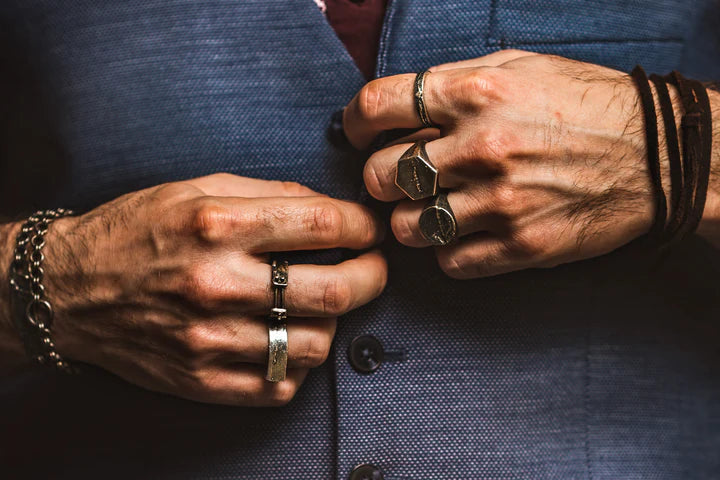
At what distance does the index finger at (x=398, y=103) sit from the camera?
2.44 ft

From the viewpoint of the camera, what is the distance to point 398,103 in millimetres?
748

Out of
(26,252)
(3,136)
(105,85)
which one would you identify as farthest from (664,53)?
(3,136)

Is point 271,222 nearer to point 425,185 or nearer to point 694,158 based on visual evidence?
point 425,185

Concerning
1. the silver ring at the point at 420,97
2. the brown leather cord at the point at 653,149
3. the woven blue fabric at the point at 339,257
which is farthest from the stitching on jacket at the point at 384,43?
the brown leather cord at the point at 653,149

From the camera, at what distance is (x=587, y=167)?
0.78 meters

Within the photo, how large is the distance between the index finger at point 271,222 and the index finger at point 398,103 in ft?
0.41

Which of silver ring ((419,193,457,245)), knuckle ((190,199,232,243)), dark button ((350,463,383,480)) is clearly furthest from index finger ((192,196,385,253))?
dark button ((350,463,383,480))

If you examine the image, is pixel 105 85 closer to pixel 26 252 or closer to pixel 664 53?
pixel 26 252

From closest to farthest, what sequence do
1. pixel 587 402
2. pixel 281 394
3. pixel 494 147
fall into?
pixel 494 147, pixel 281 394, pixel 587 402

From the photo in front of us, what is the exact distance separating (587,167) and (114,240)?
0.65 m

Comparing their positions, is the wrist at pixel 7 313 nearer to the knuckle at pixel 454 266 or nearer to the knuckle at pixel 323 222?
the knuckle at pixel 323 222

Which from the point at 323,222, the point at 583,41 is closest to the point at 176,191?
the point at 323,222

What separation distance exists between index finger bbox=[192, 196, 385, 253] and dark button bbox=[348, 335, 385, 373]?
167mm

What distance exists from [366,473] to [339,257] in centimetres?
31
